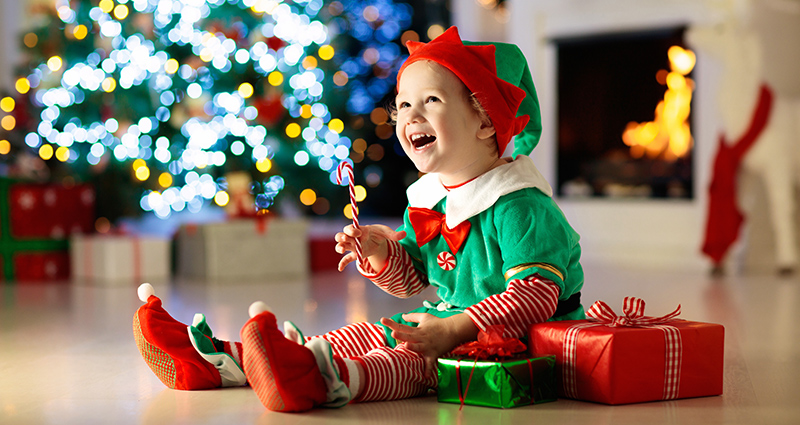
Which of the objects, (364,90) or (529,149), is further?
(364,90)

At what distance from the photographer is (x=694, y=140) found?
4.01 meters

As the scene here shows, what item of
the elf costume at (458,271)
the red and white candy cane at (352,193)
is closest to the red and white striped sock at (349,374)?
the elf costume at (458,271)

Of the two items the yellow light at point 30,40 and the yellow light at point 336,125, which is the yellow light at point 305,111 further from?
→ the yellow light at point 30,40

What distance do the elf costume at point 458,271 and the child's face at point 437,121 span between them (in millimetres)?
29

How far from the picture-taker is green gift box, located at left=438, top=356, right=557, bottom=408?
1362 millimetres

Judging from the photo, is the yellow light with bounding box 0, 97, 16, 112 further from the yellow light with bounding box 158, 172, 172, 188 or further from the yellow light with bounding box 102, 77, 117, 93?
the yellow light with bounding box 158, 172, 172, 188

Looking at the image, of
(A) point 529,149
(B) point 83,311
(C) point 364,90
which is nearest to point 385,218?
(C) point 364,90

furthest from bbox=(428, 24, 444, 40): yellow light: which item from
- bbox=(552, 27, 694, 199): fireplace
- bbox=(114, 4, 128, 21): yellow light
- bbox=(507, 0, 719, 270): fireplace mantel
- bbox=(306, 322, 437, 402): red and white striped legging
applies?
bbox=(306, 322, 437, 402): red and white striped legging

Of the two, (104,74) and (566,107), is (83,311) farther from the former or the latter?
(566,107)

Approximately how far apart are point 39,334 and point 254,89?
1.91 m

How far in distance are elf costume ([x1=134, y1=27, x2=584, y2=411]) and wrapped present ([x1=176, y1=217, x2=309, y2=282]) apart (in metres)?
2.03

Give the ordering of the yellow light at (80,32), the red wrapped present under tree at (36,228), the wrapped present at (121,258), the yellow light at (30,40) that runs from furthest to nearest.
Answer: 1. the yellow light at (30,40)
2. the yellow light at (80,32)
3. the red wrapped present under tree at (36,228)
4. the wrapped present at (121,258)

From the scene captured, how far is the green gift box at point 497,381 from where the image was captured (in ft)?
4.47

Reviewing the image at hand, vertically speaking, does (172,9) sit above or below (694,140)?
above
